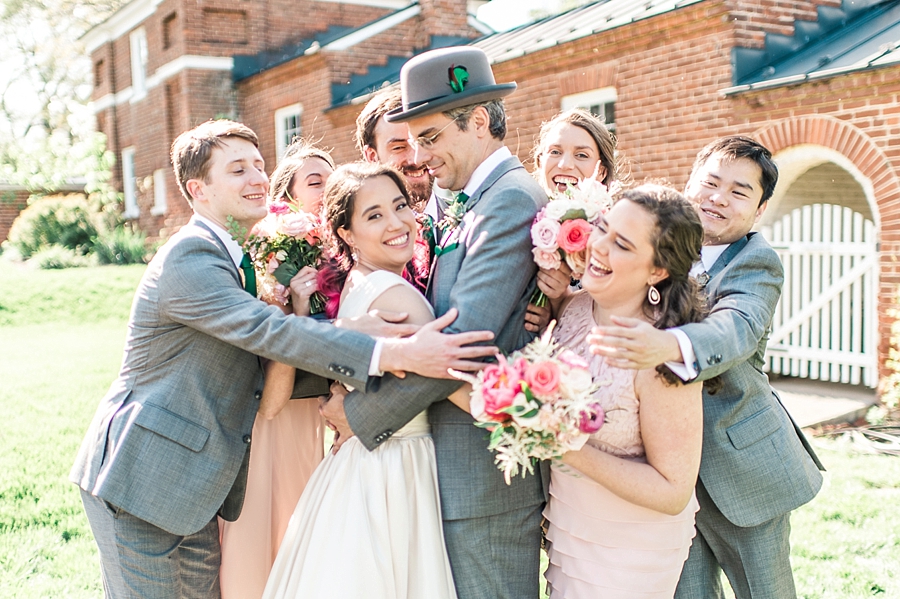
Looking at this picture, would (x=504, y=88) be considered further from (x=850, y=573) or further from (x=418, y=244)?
(x=850, y=573)

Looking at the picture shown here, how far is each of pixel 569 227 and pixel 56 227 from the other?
24.7 m

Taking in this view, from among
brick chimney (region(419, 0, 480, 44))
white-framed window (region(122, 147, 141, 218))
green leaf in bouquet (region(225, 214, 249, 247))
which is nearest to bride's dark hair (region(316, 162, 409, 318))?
green leaf in bouquet (region(225, 214, 249, 247))

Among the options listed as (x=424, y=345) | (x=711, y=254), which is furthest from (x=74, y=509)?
(x=711, y=254)

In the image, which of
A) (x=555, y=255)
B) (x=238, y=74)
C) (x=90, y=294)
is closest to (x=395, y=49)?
(x=238, y=74)

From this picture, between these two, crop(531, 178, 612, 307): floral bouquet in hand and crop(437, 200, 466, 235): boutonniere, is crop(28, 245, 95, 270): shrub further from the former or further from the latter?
crop(531, 178, 612, 307): floral bouquet in hand

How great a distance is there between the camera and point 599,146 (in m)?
4.10

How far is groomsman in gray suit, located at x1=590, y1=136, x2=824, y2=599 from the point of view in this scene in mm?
3014

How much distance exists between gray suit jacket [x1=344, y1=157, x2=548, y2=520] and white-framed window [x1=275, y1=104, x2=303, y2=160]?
16.3 m

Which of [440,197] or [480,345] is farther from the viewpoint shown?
[440,197]

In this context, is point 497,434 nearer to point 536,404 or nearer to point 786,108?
point 536,404

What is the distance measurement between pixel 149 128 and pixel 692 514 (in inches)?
914

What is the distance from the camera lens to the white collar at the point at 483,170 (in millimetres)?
2963

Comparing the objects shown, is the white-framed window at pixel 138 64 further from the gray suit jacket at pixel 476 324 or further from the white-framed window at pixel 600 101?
the gray suit jacket at pixel 476 324

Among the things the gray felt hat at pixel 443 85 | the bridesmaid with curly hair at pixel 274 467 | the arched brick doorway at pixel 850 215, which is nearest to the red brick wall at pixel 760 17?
the arched brick doorway at pixel 850 215
